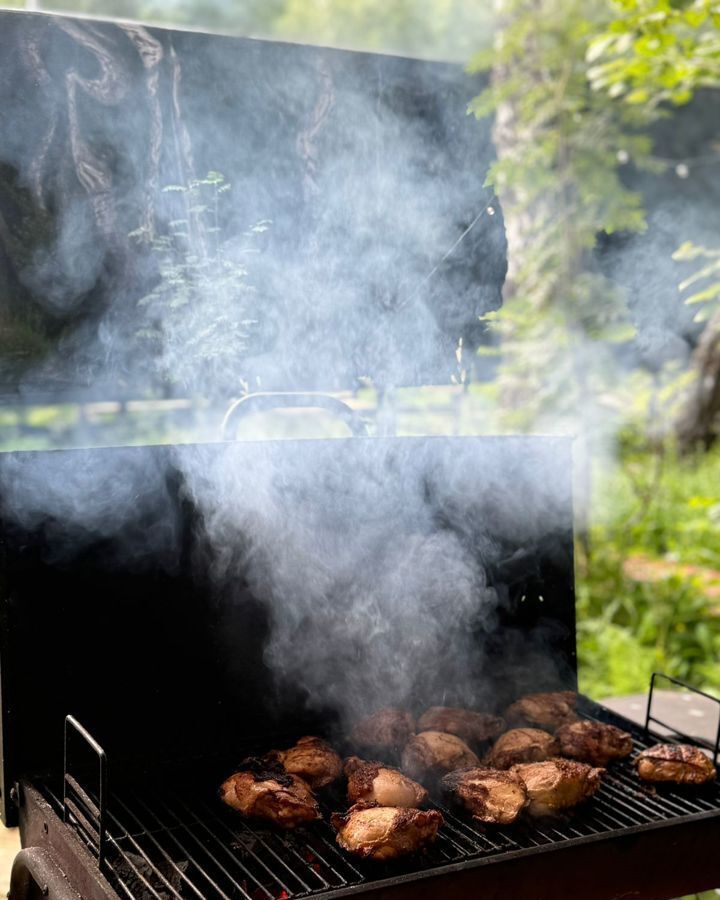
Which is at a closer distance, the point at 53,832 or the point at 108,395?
the point at 53,832

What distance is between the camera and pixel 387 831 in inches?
97.1

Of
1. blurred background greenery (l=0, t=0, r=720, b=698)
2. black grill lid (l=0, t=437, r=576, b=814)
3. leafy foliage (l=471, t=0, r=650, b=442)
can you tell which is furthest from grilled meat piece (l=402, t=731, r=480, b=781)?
leafy foliage (l=471, t=0, r=650, b=442)

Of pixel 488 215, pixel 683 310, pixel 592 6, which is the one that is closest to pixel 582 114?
pixel 592 6

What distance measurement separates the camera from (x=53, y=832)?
2.56 meters

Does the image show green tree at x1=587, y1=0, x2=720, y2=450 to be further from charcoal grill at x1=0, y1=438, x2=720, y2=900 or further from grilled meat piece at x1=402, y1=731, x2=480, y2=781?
grilled meat piece at x1=402, y1=731, x2=480, y2=781

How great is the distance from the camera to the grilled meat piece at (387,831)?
245 cm

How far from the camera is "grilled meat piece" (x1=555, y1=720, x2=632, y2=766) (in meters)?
3.18

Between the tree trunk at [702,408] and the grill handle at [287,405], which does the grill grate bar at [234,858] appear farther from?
the tree trunk at [702,408]

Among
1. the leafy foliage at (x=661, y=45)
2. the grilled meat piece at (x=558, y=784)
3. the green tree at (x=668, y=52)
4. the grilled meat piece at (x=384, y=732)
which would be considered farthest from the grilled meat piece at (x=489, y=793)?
the leafy foliage at (x=661, y=45)

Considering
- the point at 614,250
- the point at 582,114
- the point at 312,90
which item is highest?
the point at 582,114

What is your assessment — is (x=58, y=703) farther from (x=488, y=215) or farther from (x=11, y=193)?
(x=488, y=215)

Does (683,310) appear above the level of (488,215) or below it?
below

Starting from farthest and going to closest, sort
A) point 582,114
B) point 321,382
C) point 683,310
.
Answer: point 582,114, point 683,310, point 321,382

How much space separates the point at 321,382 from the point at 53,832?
2.01 meters
